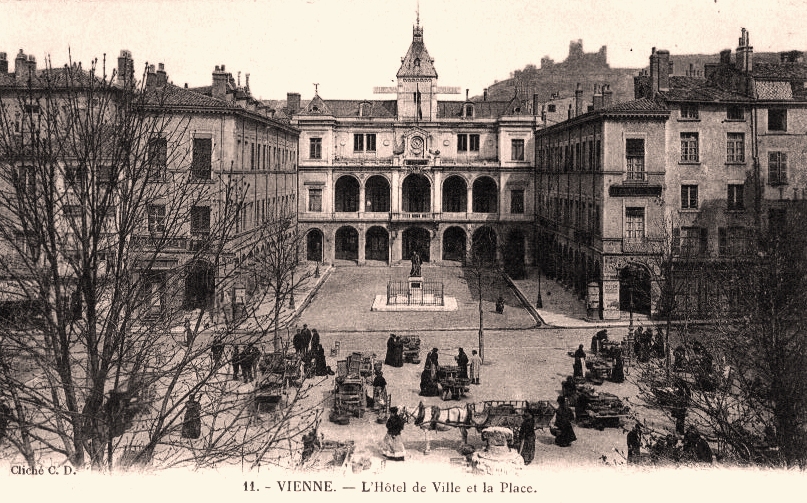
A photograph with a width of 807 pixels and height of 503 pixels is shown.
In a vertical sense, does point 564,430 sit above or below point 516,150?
below

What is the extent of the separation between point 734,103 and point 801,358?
93.5ft

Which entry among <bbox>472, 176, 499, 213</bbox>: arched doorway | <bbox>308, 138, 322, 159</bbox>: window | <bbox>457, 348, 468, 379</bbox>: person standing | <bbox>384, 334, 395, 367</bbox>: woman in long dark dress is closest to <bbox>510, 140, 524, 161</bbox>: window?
<bbox>472, 176, 499, 213</bbox>: arched doorway

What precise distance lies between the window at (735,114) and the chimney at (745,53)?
7.36ft

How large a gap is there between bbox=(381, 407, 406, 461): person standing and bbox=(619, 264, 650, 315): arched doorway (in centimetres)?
2440

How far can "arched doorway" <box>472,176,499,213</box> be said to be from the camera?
67.0 metres

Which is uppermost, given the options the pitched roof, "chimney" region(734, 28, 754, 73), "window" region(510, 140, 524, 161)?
the pitched roof

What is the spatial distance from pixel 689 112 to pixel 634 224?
685cm

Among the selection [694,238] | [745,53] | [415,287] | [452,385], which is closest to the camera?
[452,385]

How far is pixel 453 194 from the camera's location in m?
68.3

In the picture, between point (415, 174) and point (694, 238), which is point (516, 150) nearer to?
point (415, 174)

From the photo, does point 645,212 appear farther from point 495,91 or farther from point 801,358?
point 495,91

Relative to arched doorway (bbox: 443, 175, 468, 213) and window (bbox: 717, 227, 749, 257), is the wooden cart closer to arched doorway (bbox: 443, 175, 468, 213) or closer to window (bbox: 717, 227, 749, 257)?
window (bbox: 717, 227, 749, 257)

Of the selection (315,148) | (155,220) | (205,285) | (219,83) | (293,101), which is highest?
(293,101)

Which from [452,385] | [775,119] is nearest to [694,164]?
[775,119]
